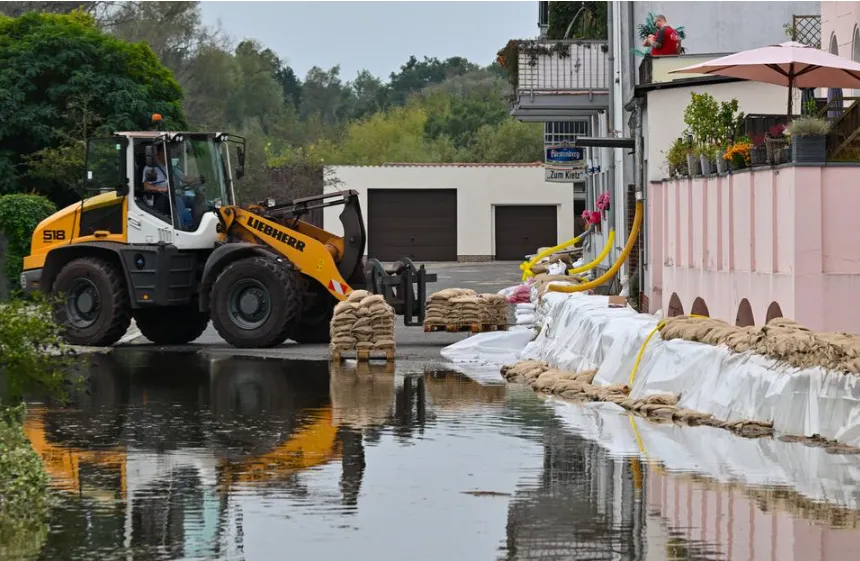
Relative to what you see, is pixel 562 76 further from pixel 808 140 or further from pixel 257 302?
pixel 808 140

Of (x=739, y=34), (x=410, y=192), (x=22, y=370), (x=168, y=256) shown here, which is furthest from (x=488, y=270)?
(x=22, y=370)

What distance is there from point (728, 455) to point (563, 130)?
41.2 meters

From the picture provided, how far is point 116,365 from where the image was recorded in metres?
22.9

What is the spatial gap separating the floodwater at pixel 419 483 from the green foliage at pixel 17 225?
1693 cm

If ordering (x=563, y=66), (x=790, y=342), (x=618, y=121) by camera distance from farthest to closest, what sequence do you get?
(x=563, y=66) → (x=618, y=121) → (x=790, y=342)

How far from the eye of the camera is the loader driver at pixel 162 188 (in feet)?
85.2

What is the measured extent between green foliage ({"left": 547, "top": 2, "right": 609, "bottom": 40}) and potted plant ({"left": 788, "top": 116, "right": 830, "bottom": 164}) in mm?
28855

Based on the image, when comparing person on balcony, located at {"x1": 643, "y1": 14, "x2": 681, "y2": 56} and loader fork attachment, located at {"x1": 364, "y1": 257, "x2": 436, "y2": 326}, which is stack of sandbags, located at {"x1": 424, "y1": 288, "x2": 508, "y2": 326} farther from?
person on balcony, located at {"x1": 643, "y1": 14, "x2": 681, "y2": 56}

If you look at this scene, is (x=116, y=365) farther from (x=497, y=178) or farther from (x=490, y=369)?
(x=497, y=178)

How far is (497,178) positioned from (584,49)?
29.3 m

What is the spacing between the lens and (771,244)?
56.3 ft

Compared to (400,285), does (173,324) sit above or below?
below

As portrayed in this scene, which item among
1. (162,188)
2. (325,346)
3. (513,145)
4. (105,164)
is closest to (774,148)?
(325,346)

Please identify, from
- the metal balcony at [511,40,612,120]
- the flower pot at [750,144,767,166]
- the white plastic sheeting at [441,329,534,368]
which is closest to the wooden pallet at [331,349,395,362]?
the white plastic sheeting at [441,329,534,368]
